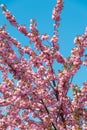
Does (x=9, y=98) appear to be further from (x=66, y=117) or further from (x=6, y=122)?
(x=66, y=117)

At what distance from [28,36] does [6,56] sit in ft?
4.97

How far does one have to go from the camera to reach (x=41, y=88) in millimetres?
14711

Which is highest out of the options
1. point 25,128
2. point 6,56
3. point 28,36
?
point 28,36

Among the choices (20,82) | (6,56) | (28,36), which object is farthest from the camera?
(28,36)

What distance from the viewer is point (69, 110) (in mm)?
14562

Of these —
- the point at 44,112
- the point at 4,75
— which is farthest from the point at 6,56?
the point at 44,112

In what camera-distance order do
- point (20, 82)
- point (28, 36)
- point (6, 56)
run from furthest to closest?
point (28, 36)
point (6, 56)
point (20, 82)

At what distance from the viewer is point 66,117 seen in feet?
47.6

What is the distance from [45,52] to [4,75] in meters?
2.15

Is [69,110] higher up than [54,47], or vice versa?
[54,47]

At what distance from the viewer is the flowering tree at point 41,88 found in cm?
1421

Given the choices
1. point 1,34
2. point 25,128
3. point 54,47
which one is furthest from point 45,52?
point 25,128

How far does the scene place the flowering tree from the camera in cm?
1421

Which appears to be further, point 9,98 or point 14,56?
point 14,56
